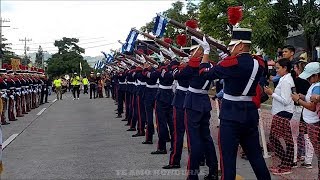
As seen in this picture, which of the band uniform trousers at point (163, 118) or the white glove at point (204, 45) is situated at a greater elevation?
the white glove at point (204, 45)

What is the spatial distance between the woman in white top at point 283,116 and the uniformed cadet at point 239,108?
6.53 feet

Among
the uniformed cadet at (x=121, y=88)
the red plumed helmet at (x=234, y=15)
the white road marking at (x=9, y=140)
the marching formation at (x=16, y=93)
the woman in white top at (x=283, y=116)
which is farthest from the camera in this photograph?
the marching formation at (x=16, y=93)

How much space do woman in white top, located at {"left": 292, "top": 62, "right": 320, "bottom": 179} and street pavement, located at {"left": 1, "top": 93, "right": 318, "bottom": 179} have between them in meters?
1.15

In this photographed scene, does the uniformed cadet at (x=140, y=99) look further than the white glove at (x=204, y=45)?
Yes

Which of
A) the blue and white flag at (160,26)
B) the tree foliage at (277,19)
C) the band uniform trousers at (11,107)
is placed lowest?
the band uniform trousers at (11,107)

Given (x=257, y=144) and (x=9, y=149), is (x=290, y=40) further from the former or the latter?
(x=257, y=144)

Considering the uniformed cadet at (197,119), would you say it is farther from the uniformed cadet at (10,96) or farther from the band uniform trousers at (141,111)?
the uniformed cadet at (10,96)

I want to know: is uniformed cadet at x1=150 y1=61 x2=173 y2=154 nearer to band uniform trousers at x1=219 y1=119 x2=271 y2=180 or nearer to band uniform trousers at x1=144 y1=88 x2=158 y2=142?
band uniform trousers at x1=144 y1=88 x2=158 y2=142

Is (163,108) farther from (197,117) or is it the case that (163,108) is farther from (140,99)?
(197,117)

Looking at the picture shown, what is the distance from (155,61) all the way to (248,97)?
5487mm

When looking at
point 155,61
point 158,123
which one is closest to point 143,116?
point 155,61

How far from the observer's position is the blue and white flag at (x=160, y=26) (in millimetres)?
9102

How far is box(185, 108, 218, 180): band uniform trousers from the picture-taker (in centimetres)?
692

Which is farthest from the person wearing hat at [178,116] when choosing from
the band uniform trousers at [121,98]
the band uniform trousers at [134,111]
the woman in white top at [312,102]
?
the band uniform trousers at [121,98]
